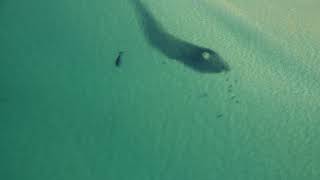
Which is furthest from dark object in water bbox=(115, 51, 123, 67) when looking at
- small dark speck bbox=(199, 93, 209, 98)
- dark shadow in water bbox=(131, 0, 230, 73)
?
small dark speck bbox=(199, 93, 209, 98)

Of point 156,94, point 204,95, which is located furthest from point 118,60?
point 204,95

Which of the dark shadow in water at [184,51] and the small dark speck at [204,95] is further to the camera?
the dark shadow in water at [184,51]

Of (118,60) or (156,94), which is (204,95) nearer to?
(156,94)

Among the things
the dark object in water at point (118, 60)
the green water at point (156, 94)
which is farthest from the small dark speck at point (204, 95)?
the dark object in water at point (118, 60)

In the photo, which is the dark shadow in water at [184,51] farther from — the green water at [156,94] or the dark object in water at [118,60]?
the dark object in water at [118,60]

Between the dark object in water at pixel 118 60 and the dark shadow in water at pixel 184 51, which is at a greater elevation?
the dark shadow in water at pixel 184 51

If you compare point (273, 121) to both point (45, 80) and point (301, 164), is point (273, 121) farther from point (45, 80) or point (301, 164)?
point (45, 80)

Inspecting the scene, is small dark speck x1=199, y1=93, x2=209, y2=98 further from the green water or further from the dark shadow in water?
the dark shadow in water

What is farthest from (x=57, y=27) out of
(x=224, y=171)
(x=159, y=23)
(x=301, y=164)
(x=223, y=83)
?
(x=301, y=164)
